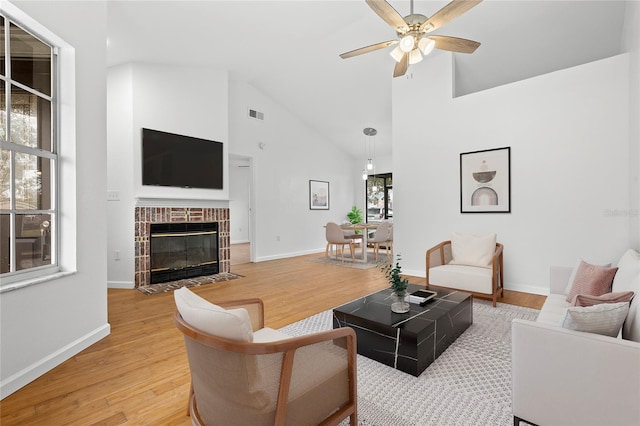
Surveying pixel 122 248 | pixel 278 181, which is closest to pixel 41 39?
pixel 122 248

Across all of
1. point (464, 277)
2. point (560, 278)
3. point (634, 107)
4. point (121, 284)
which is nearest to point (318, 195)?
point (121, 284)

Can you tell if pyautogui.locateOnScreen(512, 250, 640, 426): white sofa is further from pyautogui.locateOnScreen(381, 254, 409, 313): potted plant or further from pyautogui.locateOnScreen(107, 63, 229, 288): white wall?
pyautogui.locateOnScreen(107, 63, 229, 288): white wall

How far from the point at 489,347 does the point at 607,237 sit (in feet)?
7.97

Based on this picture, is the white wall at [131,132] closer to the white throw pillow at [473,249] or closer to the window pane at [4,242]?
the window pane at [4,242]

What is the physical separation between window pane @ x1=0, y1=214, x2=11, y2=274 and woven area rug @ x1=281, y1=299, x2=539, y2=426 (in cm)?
251

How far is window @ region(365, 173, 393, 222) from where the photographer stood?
30.1 feet

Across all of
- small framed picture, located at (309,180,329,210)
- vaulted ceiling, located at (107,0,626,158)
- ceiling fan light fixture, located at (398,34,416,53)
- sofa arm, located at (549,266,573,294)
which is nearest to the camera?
ceiling fan light fixture, located at (398,34,416,53)

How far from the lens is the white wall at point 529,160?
3.55 metres

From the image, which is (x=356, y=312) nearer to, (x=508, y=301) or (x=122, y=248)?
(x=508, y=301)

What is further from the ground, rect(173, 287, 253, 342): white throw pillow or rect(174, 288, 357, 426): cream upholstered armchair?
rect(173, 287, 253, 342): white throw pillow

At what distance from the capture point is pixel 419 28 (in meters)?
2.61

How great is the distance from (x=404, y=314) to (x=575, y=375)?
116cm

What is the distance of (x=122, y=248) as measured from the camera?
4566mm

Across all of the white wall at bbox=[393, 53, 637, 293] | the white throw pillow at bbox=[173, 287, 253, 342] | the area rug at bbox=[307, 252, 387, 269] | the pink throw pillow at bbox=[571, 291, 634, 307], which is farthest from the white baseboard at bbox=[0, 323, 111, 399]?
the white wall at bbox=[393, 53, 637, 293]
